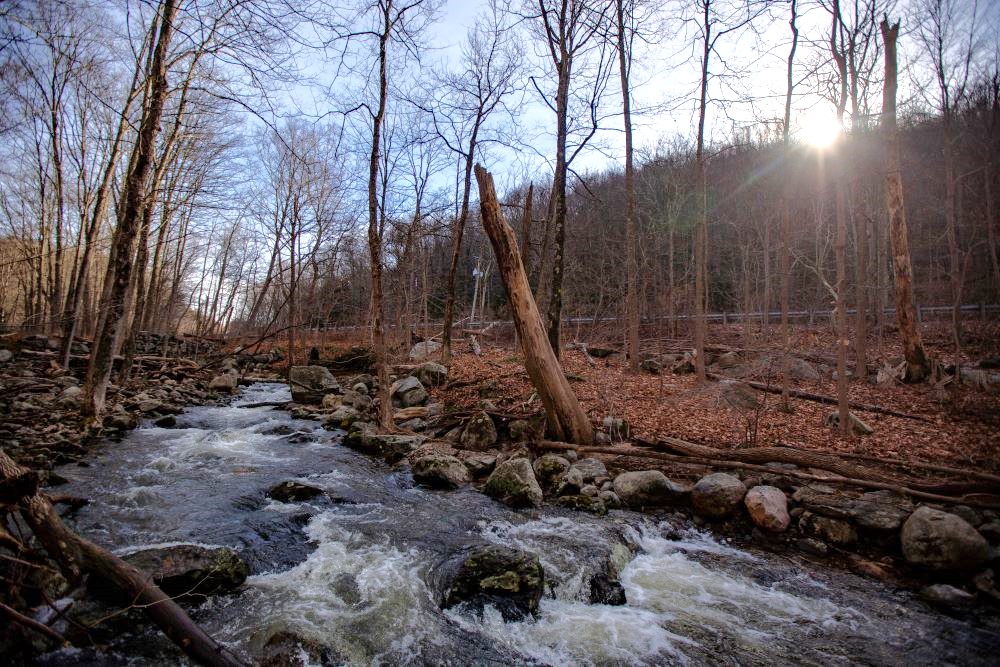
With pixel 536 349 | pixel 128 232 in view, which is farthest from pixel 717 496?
pixel 128 232

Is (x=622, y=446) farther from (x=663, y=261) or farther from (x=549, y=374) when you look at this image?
(x=663, y=261)

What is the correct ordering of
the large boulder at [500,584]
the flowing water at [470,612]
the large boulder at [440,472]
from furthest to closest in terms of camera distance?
the large boulder at [440,472]
the large boulder at [500,584]
the flowing water at [470,612]

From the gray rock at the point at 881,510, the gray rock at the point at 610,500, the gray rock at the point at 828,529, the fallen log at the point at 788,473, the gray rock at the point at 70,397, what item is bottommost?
the gray rock at the point at 610,500

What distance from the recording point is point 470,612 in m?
4.08

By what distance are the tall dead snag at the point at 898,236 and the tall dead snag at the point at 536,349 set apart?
8.51 meters

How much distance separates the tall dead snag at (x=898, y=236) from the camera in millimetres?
10727

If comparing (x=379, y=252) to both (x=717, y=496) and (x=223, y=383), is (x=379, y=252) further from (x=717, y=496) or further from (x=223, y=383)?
(x=223, y=383)

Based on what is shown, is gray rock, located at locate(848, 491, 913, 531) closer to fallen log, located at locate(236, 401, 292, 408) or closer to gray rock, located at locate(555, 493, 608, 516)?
gray rock, located at locate(555, 493, 608, 516)

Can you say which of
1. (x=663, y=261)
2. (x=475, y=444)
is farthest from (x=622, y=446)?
(x=663, y=261)

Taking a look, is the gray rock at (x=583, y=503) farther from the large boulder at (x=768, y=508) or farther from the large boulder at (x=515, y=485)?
the large boulder at (x=768, y=508)

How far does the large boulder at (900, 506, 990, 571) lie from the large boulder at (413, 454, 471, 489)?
5.58 m

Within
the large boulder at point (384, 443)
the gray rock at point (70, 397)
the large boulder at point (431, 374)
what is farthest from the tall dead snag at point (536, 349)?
the gray rock at point (70, 397)

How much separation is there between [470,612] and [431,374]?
1002cm

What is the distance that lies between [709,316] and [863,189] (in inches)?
375
